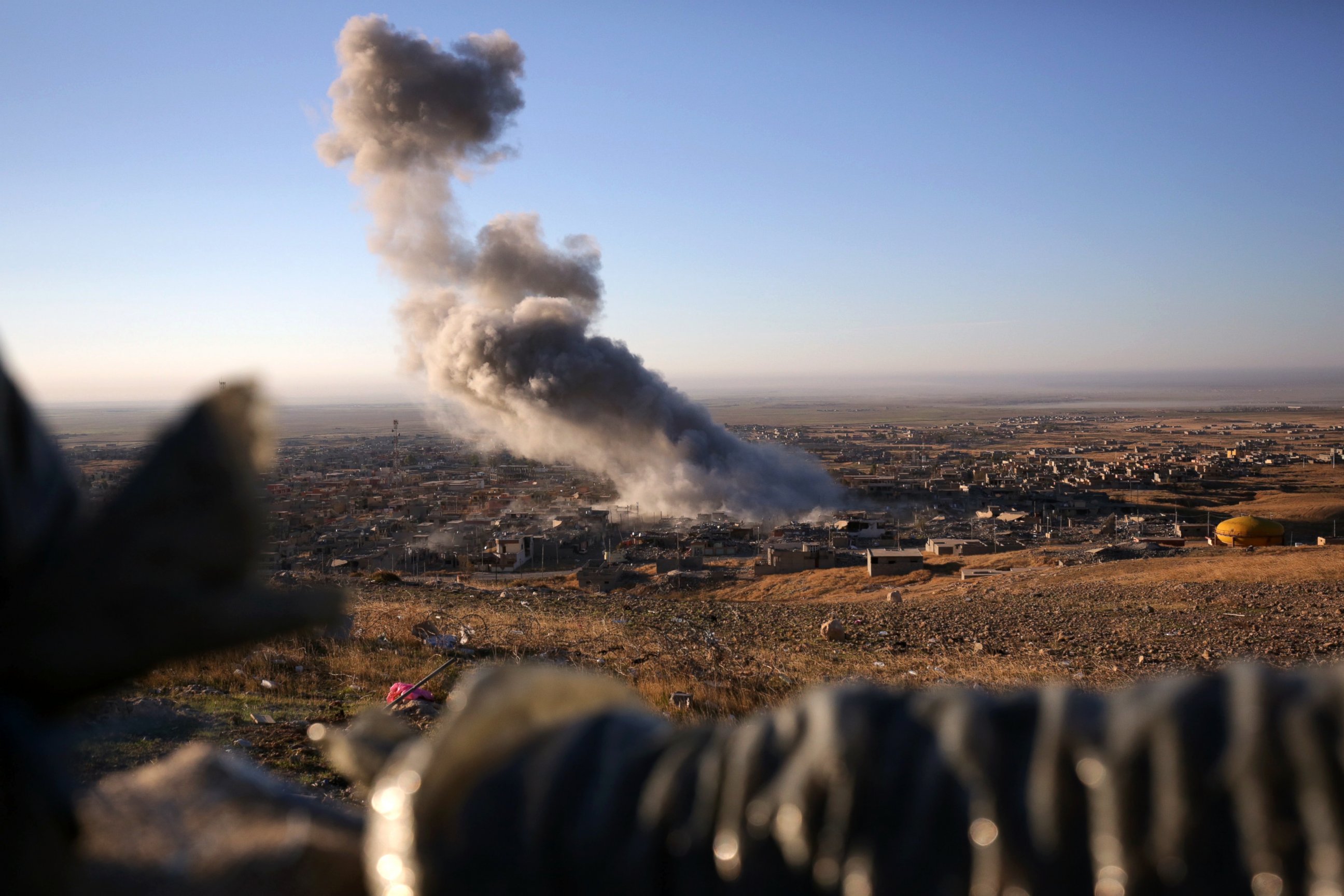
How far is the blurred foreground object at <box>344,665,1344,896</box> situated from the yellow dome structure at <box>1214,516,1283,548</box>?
959 inches

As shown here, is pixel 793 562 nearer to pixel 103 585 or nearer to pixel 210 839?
pixel 210 839

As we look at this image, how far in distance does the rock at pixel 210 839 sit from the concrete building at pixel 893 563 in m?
19.3

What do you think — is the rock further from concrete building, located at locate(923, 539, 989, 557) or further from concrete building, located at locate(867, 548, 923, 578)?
concrete building, located at locate(923, 539, 989, 557)

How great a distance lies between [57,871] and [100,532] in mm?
231

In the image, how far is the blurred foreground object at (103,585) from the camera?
1.79 ft

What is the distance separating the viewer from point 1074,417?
376ft

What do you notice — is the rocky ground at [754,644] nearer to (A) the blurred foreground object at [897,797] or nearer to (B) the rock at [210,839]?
(B) the rock at [210,839]

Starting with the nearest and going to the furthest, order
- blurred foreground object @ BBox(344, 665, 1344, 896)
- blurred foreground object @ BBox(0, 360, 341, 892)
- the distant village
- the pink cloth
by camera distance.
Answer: blurred foreground object @ BBox(344, 665, 1344, 896), blurred foreground object @ BBox(0, 360, 341, 892), the pink cloth, the distant village

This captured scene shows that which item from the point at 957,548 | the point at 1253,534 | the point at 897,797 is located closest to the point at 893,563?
the point at 957,548

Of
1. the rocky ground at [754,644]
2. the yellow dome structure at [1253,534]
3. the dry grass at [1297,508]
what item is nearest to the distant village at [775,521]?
the yellow dome structure at [1253,534]

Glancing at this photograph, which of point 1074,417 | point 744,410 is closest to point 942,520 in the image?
point 1074,417

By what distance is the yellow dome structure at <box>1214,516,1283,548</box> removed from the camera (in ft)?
67.9

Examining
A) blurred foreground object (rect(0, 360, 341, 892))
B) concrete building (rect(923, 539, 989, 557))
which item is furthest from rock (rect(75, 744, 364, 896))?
concrete building (rect(923, 539, 989, 557))

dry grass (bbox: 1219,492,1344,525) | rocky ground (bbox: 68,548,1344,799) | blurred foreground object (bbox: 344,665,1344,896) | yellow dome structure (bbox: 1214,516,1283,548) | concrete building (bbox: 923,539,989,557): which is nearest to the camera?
blurred foreground object (bbox: 344,665,1344,896)
